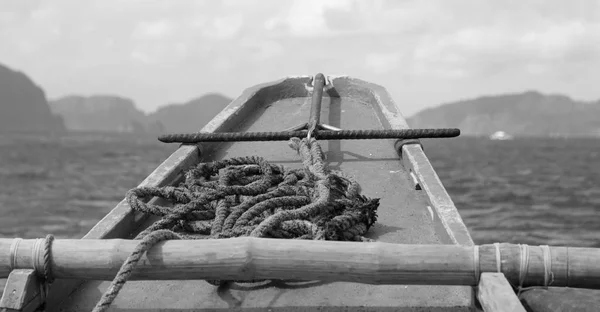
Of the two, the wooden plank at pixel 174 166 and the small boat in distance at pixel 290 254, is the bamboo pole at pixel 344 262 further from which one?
the wooden plank at pixel 174 166

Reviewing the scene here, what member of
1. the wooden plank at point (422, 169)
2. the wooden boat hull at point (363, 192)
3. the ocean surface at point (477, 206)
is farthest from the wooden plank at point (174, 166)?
the ocean surface at point (477, 206)

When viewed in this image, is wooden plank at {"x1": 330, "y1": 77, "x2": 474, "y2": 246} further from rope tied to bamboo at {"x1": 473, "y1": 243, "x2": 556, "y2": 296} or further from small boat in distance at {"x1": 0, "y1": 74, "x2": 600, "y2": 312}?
rope tied to bamboo at {"x1": 473, "y1": 243, "x2": 556, "y2": 296}

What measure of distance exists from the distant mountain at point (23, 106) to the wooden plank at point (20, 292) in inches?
6324

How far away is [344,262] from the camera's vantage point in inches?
82.9

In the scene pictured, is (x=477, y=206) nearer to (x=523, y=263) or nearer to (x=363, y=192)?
(x=363, y=192)

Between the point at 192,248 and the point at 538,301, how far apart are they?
1255 millimetres

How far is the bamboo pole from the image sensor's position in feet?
6.88

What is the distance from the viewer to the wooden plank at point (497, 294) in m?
1.91

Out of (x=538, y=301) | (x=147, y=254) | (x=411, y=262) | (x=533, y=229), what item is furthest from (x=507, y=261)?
(x=533, y=229)

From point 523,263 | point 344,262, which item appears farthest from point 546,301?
point 344,262

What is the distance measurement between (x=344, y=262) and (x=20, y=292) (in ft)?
3.82

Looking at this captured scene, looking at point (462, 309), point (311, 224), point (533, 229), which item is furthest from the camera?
point (533, 229)

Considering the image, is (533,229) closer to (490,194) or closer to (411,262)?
(490,194)

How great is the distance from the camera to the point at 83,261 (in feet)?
7.12
